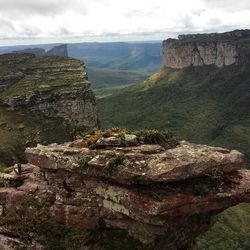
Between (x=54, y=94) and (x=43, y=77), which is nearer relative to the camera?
(x=54, y=94)

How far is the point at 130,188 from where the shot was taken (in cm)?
3347

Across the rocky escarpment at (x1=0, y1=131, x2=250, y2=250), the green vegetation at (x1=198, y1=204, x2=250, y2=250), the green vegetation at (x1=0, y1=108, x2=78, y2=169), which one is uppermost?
the rocky escarpment at (x1=0, y1=131, x2=250, y2=250)

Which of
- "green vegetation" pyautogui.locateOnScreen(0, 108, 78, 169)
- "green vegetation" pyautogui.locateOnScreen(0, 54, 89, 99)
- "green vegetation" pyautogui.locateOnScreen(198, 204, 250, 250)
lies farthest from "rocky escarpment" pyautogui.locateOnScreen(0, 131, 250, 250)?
"green vegetation" pyautogui.locateOnScreen(0, 54, 89, 99)

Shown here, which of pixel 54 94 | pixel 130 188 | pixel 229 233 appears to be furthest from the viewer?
pixel 54 94

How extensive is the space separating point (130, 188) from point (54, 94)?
84053mm

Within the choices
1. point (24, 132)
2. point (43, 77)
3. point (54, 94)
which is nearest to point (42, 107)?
point (54, 94)

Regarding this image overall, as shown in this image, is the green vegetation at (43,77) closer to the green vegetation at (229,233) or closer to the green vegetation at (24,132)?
the green vegetation at (24,132)

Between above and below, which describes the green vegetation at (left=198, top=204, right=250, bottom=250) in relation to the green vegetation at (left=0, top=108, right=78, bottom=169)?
below

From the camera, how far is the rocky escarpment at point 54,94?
373 feet

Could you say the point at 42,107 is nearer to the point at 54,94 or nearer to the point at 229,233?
the point at 54,94

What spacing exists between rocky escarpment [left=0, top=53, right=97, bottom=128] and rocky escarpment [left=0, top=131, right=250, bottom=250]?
75601mm

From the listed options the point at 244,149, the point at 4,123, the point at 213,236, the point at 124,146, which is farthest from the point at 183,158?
the point at 244,149

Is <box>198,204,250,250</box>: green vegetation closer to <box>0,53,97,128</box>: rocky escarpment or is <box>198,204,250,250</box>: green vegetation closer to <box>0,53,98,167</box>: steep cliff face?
<box>0,53,98,167</box>: steep cliff face

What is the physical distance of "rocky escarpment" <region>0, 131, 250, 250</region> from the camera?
1278 inches
